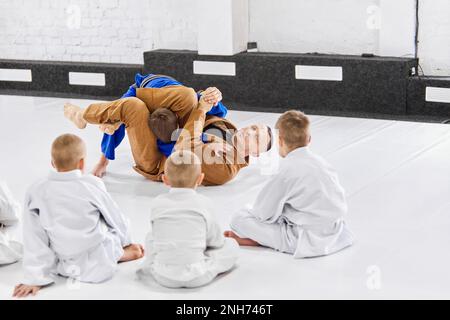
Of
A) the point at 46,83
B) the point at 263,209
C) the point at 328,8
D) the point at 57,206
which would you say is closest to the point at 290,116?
the point at 263,209

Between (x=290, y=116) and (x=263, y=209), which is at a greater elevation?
(x=290, y=116)

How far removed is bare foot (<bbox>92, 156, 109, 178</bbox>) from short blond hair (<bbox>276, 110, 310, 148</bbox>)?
1.71 meters

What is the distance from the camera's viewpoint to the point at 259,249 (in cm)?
364

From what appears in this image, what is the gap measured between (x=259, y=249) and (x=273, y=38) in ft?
12.6

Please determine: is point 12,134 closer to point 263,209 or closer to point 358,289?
point 263,209

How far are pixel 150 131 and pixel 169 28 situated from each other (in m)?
3.07

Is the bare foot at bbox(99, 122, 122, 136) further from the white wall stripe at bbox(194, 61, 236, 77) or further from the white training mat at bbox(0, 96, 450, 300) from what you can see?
→ the white wall stripe at bbox(194, 61, 236, 77)

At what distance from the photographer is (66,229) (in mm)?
3213

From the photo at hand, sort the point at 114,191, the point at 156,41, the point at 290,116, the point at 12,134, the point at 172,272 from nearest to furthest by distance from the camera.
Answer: the point at 172,272 → the point at 290,116 → the point at 114,191 → the point at 12,134 → the point at 156,41

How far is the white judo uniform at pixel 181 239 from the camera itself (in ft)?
10.3

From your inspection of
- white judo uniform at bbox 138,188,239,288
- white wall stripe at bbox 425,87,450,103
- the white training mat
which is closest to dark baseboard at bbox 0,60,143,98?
the white training mat

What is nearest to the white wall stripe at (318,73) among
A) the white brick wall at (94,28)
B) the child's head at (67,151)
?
the white brick wall at (94,28)

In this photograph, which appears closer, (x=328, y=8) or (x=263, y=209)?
(x=263, y=209)

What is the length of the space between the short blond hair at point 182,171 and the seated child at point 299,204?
439 millimetres
